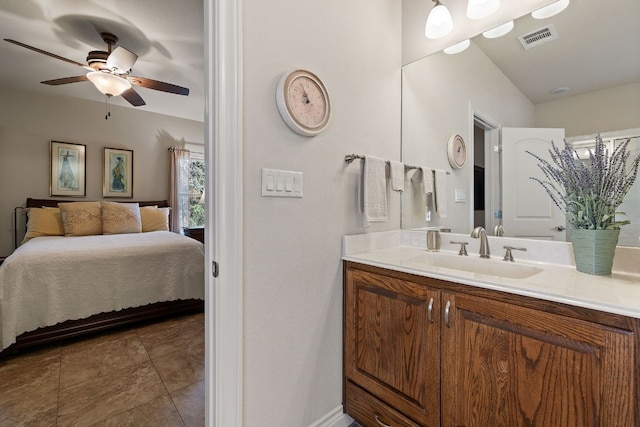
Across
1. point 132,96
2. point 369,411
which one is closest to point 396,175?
point 369,411

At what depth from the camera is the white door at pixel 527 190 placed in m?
1.28

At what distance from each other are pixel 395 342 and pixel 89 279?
8.40 ft

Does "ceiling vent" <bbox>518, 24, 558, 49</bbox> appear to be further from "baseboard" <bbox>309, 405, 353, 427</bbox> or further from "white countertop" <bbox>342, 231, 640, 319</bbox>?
"baseboard" <bbox>309, 405, 353, 427</bbox>

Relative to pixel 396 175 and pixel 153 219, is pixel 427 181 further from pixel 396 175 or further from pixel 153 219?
pixel 153 219

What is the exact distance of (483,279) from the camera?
3.15ft

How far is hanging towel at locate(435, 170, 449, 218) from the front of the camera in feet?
5.67

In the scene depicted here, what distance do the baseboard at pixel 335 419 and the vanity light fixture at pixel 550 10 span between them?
6.88 feet

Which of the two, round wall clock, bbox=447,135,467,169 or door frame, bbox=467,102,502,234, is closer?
door frame, bbox=467,102,502,234

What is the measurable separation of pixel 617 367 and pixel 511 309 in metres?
0.24

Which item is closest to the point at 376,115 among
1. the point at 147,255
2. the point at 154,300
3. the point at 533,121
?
the point at 533,121

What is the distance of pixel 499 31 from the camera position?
1434mm

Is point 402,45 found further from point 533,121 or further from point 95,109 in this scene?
point 95,109

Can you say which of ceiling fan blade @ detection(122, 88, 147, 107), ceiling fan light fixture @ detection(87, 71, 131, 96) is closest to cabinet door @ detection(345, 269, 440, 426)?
ceiling fan light fixture @ detection(87, 71, 131, 96)

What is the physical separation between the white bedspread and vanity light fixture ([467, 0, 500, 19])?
295cm
